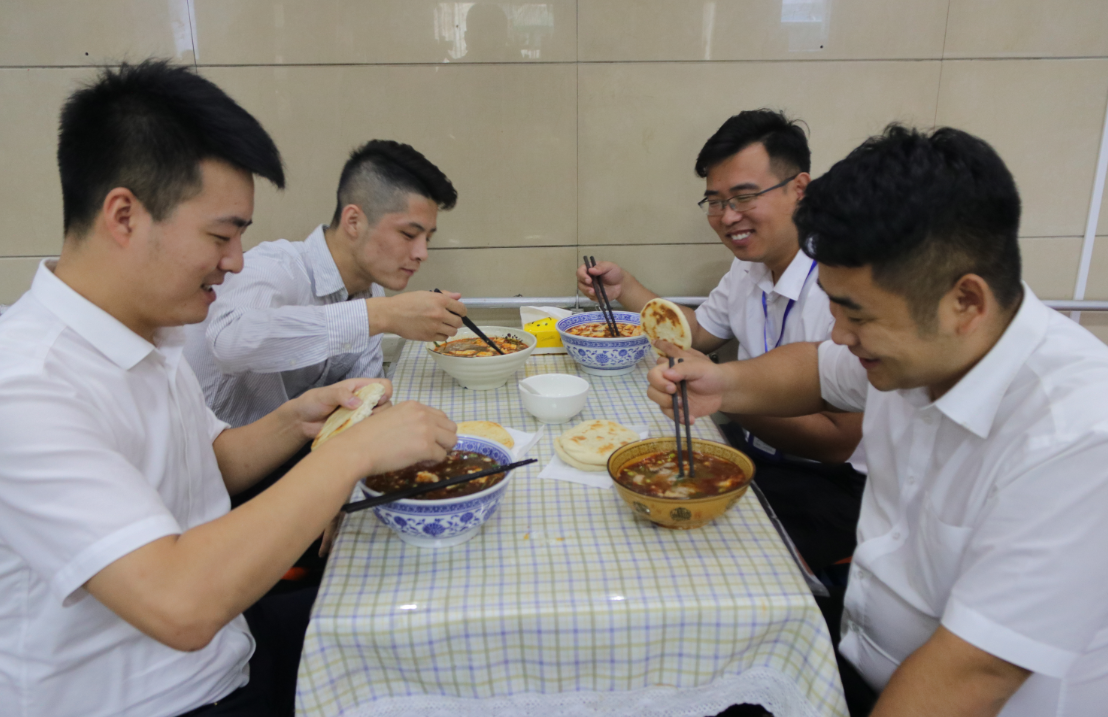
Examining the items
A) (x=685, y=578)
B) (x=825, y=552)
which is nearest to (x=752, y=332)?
(x=825, y=552)

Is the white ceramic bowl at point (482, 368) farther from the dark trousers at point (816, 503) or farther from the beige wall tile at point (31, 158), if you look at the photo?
the beige wall tile at point (31, 158)

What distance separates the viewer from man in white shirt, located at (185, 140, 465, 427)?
91.0 inches

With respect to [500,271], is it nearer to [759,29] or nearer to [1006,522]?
[759,29]

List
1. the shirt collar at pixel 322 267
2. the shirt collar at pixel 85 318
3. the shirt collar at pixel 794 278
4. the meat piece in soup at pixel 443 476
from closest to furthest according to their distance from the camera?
the shirt collar at pixel 85 318 < the meat piece in soup at pixel 443 476 < the shirt collar at pixel 794 278 < the shirt collar at pixel 322 267

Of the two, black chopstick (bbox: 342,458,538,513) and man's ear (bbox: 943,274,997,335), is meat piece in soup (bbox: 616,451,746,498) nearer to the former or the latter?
black chopstick (bbox: 342,458,538,513)

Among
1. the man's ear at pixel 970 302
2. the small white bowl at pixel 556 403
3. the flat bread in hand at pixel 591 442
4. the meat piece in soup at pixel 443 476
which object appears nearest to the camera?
the man's ear at pixel 970 302

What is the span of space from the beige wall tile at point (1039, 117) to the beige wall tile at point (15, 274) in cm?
496

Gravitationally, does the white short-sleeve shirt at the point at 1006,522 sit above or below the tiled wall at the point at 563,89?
below

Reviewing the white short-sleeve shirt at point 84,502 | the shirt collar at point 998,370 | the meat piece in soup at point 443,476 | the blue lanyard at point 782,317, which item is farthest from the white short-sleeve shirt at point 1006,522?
the white short-sleeve shirt at point 84,502

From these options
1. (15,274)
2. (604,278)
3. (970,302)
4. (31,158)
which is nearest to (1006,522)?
(970,302)

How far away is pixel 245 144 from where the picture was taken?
4.39 ft

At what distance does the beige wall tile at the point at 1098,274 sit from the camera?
3633mm

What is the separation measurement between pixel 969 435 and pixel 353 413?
134 centimetres

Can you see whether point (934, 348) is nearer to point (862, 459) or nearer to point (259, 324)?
point (862, 459)
